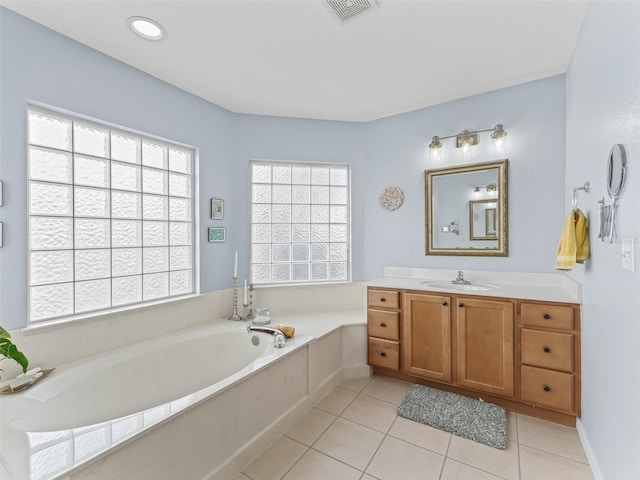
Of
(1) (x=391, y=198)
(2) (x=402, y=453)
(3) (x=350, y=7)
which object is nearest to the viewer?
(3) (x=350, y=7)

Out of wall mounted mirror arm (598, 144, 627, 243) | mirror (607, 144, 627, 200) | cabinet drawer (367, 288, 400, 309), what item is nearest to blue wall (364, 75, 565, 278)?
cabinet drawer (367, 288, 400, 309)

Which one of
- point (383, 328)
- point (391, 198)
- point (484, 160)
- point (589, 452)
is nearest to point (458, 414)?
point (589, 452)

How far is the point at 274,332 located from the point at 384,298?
1.00 meters

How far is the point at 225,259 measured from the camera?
290 cm

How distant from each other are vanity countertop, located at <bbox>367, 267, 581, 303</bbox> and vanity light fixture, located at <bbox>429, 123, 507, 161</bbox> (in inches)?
43.0

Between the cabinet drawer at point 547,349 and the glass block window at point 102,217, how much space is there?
8.88 feet

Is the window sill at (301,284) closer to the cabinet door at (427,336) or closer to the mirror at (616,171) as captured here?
the cabinet door at (427,336)

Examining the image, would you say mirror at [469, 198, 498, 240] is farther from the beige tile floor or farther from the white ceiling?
the beige tile floor

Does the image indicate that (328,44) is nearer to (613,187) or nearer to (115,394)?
(613,187)

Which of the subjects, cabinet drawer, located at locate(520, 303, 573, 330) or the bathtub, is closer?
the bathtub

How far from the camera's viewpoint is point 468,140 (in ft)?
8.51

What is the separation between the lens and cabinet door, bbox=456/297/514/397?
6.86 ft

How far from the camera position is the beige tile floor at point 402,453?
160 cm

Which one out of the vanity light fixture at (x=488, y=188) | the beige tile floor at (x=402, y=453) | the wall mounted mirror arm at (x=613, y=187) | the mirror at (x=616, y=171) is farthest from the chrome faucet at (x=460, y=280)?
the mirror at (x=616, y=171)
